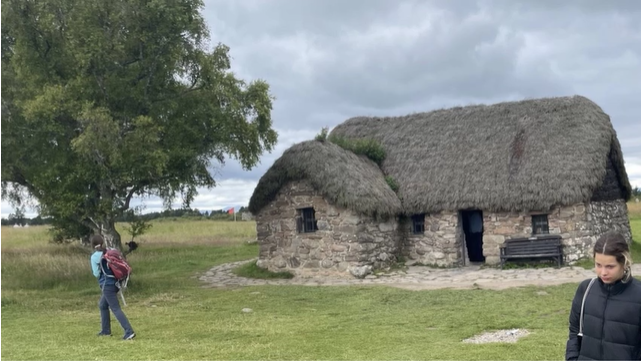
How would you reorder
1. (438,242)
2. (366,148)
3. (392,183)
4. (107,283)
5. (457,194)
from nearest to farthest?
1. (107,283)
2. (457,194)
3. (438,242)
4. (392,183)
5. (366,148)

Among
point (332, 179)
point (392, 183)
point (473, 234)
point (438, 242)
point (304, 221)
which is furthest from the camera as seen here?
point (473, 234)

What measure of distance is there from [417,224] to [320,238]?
339 cm

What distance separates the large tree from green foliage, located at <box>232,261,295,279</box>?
357 centimetres

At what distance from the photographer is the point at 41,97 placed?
14.3m

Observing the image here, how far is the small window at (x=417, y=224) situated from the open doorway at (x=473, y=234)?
1.25 meters

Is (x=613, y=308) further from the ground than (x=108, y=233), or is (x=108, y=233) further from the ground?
(x=108, y=233)

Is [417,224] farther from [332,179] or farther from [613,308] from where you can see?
[613,308]

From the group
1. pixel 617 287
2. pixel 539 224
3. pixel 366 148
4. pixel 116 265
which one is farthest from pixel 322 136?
pixel 617 287

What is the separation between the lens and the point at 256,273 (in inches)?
776

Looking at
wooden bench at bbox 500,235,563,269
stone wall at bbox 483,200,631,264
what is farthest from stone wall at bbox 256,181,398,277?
wooden bench at bbox 500,235,563,269

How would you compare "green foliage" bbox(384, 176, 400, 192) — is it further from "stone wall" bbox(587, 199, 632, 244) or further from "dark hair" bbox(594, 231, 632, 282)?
"dark hair" bbox(594, 231, 632, 282)

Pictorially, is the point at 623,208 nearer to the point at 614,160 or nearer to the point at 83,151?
the point at 614,160

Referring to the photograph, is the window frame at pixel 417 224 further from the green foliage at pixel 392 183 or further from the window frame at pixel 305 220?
the window frame at pixel 305 220

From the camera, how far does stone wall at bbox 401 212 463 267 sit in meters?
19.2
